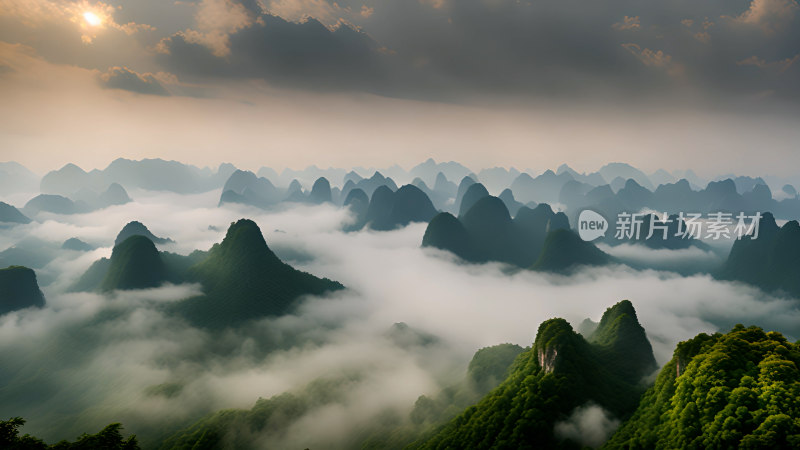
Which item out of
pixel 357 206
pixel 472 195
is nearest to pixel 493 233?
pixel 472 195

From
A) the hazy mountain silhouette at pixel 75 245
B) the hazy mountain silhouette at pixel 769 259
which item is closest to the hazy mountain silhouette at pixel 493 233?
the hazy mountain silhouette at pixel 769 259

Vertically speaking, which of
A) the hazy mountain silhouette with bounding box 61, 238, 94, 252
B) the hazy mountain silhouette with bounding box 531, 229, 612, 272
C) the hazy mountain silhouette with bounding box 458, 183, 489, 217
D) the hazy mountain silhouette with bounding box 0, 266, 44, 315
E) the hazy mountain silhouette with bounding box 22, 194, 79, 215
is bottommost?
the hazy mountain silhouette with bounding box 0, 266, 44, 315

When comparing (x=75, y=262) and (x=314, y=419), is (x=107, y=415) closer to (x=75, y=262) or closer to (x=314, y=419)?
(x=314, y=419)

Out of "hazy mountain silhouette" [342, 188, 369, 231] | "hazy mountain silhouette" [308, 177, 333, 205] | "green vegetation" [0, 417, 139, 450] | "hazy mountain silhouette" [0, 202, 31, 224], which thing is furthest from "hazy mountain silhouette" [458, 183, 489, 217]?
"hazy mountain silhouette" [0, 202, 31, 224]

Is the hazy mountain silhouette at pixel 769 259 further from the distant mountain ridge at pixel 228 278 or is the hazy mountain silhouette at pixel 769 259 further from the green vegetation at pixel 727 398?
the distant mountain ridge at pixel 228 278

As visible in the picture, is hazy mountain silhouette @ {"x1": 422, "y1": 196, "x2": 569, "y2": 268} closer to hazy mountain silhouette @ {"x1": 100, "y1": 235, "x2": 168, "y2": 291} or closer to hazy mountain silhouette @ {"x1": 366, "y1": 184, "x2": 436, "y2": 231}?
hazy mountain silhouette @ {"x1": 366, "y1": 184, "x2": 436, "y2": 231}

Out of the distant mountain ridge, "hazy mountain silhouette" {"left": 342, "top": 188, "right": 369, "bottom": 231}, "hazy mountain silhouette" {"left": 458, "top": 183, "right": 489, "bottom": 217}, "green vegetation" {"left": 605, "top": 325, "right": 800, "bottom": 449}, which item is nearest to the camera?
"green vegetation" {"left": 605, "top": 325, "right": 800, "bottom": 449}
